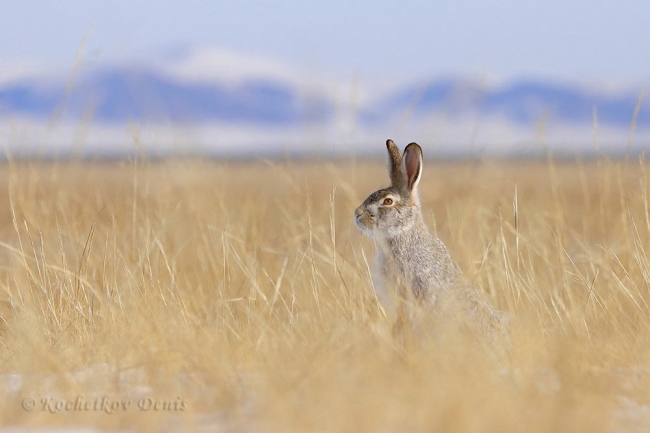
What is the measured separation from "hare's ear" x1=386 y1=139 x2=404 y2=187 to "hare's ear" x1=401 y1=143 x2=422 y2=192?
0.13ft

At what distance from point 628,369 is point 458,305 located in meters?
1.01

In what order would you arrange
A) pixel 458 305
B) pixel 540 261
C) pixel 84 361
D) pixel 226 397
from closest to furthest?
pixel 226 397
pixel 84 361
pixel 458 305
pixel 540 261

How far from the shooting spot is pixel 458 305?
462 centimetres

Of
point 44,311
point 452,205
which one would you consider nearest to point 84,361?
point 44,311

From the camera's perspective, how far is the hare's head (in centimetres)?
517

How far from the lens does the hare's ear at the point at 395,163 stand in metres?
5.32

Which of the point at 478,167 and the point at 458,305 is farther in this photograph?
the point at 478,167

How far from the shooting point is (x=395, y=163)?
5363 mm

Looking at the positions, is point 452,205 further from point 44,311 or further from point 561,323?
point 44,311
